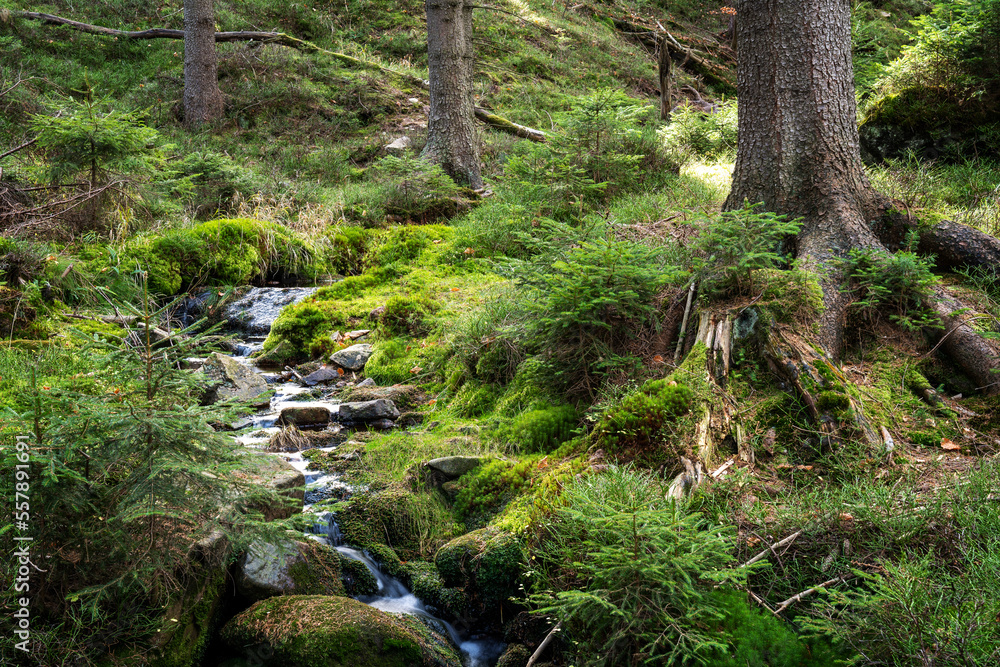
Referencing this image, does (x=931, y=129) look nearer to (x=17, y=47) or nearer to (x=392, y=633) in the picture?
(x=392, y=633)

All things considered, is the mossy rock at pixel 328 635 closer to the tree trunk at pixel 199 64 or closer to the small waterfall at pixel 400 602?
the small waterfall at pixel 400 602

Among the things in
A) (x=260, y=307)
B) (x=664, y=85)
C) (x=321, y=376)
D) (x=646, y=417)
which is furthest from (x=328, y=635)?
(x=664, y=85)

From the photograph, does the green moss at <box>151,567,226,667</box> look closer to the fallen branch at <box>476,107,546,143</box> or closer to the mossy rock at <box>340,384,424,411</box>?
the mossy rock at <box>340,384,424,411</box>

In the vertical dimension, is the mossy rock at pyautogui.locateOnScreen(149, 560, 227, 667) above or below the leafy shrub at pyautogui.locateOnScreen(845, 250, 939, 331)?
below

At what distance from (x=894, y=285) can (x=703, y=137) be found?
615 centimetres

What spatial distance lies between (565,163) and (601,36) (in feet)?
54.5

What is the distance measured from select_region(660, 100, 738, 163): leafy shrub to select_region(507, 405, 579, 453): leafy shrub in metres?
6.39

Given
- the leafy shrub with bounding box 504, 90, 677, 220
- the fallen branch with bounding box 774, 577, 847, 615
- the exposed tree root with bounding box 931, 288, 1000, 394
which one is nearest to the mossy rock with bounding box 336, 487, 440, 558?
the fallen branch with bounding box 774, 577, 847, 615

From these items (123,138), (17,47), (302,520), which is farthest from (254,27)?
(302,520)

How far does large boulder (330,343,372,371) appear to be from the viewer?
683cm

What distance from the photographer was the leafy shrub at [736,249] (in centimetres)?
429

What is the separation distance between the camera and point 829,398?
3.72 meters

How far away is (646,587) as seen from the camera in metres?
2.64

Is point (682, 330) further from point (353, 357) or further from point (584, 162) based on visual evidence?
point (584, 162)
